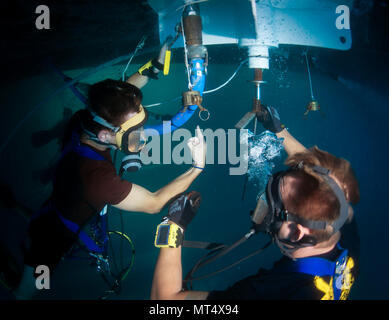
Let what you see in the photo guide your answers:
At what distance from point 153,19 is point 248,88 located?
3596mm

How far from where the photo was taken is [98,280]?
3816 mm

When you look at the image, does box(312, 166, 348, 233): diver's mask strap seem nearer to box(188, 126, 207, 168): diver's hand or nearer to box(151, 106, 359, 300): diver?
box(151, 106, 359, 300): diver

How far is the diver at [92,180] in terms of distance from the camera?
5.64 feet

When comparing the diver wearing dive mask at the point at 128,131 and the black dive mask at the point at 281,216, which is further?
the diver wearing dive mask at the point at 128,131

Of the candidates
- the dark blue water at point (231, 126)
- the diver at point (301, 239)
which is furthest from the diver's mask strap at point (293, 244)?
the dark blue water at point (231, 126)

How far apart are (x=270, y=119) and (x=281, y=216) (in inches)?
62.0

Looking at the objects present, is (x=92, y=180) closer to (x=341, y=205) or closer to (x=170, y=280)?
(x=170, y=280)

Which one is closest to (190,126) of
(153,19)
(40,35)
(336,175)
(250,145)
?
(250,145)

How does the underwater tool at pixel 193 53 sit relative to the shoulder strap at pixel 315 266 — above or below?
above

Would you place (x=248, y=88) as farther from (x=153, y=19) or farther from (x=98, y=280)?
(x=98, y=280)

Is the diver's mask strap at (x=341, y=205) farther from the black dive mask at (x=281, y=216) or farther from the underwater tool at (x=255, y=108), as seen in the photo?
the underwater tool at (x=255, y=108)

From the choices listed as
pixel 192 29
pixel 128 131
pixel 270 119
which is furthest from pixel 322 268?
pixel 192 29

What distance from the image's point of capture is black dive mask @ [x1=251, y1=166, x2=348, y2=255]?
1157mm


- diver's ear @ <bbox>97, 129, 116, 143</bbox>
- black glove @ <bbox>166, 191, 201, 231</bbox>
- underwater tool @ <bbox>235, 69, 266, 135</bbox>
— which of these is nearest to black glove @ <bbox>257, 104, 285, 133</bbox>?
underwater tool @ <bbox>235, 69, 266, 135</bbox>
